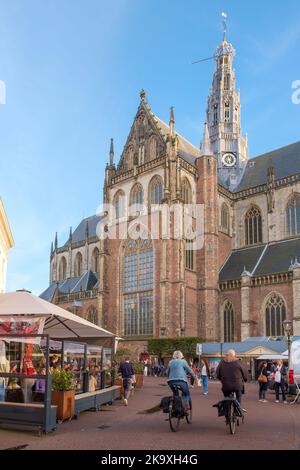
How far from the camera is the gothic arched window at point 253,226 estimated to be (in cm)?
4594

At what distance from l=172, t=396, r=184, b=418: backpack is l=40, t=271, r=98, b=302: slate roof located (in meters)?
44.6

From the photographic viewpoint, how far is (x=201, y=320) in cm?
4100

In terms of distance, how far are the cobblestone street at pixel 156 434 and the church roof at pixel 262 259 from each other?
27592 mm

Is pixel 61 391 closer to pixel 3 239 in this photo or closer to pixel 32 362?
pixel 32 362

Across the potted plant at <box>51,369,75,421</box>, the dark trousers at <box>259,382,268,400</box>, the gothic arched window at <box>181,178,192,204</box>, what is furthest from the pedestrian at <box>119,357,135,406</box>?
the gothic arched window at <box>181,178,192,204</box>

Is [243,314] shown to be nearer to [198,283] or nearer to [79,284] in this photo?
[198,283]

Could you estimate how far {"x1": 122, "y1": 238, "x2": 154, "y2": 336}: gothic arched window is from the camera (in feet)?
139

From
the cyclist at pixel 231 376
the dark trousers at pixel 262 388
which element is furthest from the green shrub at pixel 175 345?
the cyclist at pixel 231 376

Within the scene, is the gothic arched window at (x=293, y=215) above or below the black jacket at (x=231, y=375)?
above

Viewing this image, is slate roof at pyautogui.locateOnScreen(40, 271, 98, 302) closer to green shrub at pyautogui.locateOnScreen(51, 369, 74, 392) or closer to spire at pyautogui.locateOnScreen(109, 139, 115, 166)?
spire at pyautogui.locateOnScreen(109, 139, 115, 166)

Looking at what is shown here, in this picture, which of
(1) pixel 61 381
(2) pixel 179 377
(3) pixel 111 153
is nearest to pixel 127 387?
(1) pixel 61 381

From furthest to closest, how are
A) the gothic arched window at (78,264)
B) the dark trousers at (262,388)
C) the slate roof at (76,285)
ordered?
the gothic arched window at (78,264), the slate roof at (76,285), the dark trousers at (262,388)

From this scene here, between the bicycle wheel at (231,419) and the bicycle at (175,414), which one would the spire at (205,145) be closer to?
the bicycle at (175,414)

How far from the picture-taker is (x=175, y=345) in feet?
124
